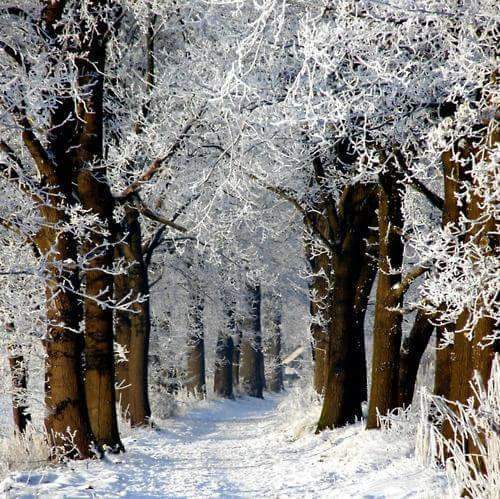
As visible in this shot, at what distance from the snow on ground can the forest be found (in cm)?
5

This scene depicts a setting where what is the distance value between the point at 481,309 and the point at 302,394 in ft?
42.7

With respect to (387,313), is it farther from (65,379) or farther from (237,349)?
→ (237,349)

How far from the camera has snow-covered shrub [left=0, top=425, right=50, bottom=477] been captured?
7.76m

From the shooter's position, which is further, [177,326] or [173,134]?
[177,326]

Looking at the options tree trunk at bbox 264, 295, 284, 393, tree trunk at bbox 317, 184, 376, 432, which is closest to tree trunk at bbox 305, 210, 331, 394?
tree trunk at bbox 317, 184, 376, 432

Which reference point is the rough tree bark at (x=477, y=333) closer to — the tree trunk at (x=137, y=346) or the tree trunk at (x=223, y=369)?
the tree trunk at (x=137, y=346)

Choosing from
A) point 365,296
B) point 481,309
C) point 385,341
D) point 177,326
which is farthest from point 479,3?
point 177,326

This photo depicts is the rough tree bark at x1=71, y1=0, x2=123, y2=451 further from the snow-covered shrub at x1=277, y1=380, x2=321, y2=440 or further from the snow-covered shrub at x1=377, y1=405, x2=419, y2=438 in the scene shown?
the snow-covered shrub at x1=277, y1=380, x2=321, y2=440

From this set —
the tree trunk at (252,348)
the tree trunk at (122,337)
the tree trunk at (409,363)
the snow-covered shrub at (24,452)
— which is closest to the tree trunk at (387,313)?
the tree trunk at (409,363)

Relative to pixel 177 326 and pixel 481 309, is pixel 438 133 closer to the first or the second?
pixel 481 309

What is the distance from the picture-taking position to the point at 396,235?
32.6ft

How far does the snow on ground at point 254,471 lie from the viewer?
6.48m

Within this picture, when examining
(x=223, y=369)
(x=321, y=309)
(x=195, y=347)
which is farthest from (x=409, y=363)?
(x=223, y=369)

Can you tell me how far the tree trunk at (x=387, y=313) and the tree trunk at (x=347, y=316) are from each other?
1.81 metres
